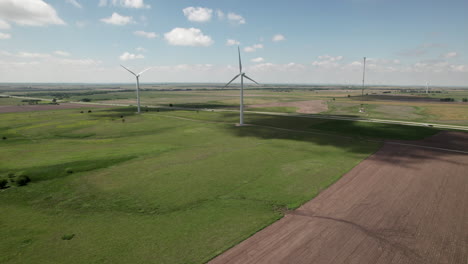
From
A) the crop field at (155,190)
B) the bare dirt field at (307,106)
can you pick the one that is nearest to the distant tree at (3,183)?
the crop field at (155,190)

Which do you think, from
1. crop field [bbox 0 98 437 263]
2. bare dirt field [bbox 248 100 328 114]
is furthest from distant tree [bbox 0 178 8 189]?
bare dirt field [bbox 248 100 328 114]

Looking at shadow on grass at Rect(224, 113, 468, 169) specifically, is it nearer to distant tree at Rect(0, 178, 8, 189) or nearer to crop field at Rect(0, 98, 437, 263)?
crop field at Rect(0, 98, 437, 263)

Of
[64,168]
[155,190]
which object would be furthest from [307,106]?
[64,168]

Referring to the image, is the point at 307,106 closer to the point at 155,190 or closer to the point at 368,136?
the point at 368,136

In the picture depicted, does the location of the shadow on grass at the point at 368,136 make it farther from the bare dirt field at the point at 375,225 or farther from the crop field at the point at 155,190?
the bare dirt field at the point at 375,225

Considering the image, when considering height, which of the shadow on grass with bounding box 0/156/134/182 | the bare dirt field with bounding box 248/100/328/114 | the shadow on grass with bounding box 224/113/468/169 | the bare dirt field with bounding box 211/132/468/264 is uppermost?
the bare dirt field with bounding box 248/100/328/114

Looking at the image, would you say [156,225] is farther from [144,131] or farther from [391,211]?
[144,131]
